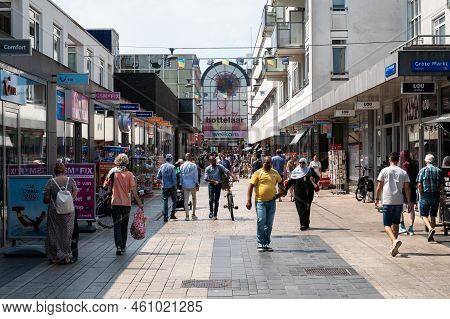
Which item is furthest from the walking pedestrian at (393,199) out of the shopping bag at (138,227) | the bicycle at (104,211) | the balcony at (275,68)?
the balcony at (275,68)

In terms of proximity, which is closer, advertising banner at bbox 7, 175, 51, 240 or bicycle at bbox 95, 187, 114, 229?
advertising banner at bbox 7, 175, 51, 240

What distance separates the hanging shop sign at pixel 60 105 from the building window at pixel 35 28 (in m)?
1.40

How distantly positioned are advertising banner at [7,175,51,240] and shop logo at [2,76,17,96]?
194 cm

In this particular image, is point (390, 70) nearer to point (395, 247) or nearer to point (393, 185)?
point (393, 185)

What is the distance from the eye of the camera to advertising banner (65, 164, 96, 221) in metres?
13.8

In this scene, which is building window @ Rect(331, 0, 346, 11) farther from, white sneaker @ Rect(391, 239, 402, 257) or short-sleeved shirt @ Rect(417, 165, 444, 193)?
white sneaker @ Rect(391, 239, 402, 257)

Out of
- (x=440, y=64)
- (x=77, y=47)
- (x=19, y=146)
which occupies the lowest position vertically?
(x=19, y=146)

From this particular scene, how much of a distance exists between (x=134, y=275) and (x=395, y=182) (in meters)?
4.68

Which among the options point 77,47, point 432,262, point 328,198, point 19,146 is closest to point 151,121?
point 77,47

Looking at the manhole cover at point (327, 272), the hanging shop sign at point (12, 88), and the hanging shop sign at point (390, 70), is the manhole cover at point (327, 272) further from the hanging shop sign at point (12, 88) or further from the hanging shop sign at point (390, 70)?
the hanging shop sign at point (12, 88)

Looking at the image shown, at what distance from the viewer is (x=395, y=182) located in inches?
424

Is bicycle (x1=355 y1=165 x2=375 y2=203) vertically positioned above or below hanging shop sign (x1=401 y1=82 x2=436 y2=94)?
below

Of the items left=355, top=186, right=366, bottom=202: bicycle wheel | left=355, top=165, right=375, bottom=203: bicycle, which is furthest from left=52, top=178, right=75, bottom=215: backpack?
left=355, top=186, right=366, bottom=202: bicycle wheel

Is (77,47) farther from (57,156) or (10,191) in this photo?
(10,191)
